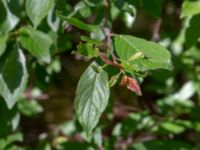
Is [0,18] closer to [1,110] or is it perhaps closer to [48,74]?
[1,110]

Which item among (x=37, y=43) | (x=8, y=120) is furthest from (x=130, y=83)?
(x=8, y=120)

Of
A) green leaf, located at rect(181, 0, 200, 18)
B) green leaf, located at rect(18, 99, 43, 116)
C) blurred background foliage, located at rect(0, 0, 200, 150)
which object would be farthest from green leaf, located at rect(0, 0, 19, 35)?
green leaf, located at rect(18, 99, 43, 116)

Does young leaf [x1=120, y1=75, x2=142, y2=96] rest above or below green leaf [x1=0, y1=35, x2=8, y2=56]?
above

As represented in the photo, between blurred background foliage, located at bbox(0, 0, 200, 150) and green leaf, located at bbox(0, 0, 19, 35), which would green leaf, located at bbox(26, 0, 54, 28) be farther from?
green leaf, located at bbox(0, 0, 19, 35)

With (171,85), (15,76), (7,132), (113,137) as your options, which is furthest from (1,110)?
(171,85)

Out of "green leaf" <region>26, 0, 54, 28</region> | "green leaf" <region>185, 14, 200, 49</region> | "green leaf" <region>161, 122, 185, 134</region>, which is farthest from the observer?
"green leaf" <region>161, 122, 185, 134</region>

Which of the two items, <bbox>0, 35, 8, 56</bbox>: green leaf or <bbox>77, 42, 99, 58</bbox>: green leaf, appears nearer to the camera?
<bbox>77, 42, 99, 58</bbox>: green leaf

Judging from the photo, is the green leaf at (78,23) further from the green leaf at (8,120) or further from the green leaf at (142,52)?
the green leaf at (8,120)

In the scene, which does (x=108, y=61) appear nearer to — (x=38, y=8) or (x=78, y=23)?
(x=78, y=23)
